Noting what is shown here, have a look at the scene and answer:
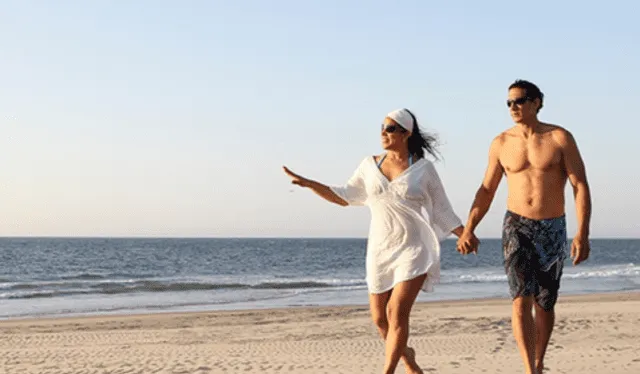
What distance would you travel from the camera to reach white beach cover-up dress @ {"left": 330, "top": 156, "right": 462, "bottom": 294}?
209 inches

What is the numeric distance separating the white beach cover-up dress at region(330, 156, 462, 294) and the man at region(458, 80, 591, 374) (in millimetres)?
192

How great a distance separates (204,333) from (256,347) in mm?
2411

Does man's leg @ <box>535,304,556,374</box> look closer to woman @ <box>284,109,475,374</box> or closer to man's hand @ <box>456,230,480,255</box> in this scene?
man's hand @ <box>456,230,480,255</box>

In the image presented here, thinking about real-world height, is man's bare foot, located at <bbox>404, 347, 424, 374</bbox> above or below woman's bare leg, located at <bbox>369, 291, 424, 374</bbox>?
below

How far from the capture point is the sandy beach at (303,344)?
27.8 ft

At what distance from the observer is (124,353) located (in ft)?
33.9

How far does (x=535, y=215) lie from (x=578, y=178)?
0.33m

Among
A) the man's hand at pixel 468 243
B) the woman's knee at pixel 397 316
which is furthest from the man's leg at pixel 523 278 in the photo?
the woman's knee at pixel 397 316

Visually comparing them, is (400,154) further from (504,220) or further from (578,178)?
(578,178)

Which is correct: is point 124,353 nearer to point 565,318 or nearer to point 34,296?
point 565,318

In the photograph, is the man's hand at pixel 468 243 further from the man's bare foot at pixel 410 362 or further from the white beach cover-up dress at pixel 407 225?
the man's bare foot at pixel 410 362

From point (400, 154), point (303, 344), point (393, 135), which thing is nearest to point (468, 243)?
point (400, 154)

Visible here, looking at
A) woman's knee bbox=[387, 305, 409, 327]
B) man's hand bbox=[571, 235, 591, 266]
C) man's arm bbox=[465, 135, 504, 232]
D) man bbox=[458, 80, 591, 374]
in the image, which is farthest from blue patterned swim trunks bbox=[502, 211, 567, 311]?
woman's knee bbox=[387, 305, 409, 327]

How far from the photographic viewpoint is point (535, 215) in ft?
17.2
